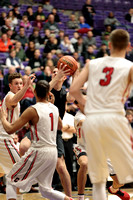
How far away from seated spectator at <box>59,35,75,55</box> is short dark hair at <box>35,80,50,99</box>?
33.3 ft

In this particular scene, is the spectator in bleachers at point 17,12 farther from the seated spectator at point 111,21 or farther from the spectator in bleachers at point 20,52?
the seated spectator at point 111,21

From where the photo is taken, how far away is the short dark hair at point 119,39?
14.0ft

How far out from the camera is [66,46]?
1502cm

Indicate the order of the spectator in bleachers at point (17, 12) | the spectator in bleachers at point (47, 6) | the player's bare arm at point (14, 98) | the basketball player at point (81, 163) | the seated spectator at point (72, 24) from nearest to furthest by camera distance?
1. the player's bare arm at point (14, 98)
2. the basketball player at point (81, 163)
3. the spectator in bleachers at point (17, 12)
4. the seated spectator at point (72, 24)
5. the spectator in bleachers at point (47, 6)

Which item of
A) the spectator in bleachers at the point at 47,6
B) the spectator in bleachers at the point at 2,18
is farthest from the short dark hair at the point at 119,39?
the spectator in bleachers at the point at 47,6

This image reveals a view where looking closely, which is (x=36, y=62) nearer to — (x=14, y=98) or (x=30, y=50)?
(x=30, y=50)

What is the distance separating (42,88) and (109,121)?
3.52ft

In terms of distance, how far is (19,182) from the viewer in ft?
15.9

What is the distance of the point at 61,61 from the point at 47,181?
1.96m

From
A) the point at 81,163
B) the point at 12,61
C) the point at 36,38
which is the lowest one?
the point at 81,163

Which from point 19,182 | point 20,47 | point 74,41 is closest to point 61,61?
point 19,182

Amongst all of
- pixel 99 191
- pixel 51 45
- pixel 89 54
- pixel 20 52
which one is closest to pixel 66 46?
pixel 51 45

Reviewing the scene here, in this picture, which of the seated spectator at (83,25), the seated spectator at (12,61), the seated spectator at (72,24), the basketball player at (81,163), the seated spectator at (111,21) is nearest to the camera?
the basketball player at (81,163)

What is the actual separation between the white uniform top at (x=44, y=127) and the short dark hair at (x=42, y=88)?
112 mm
